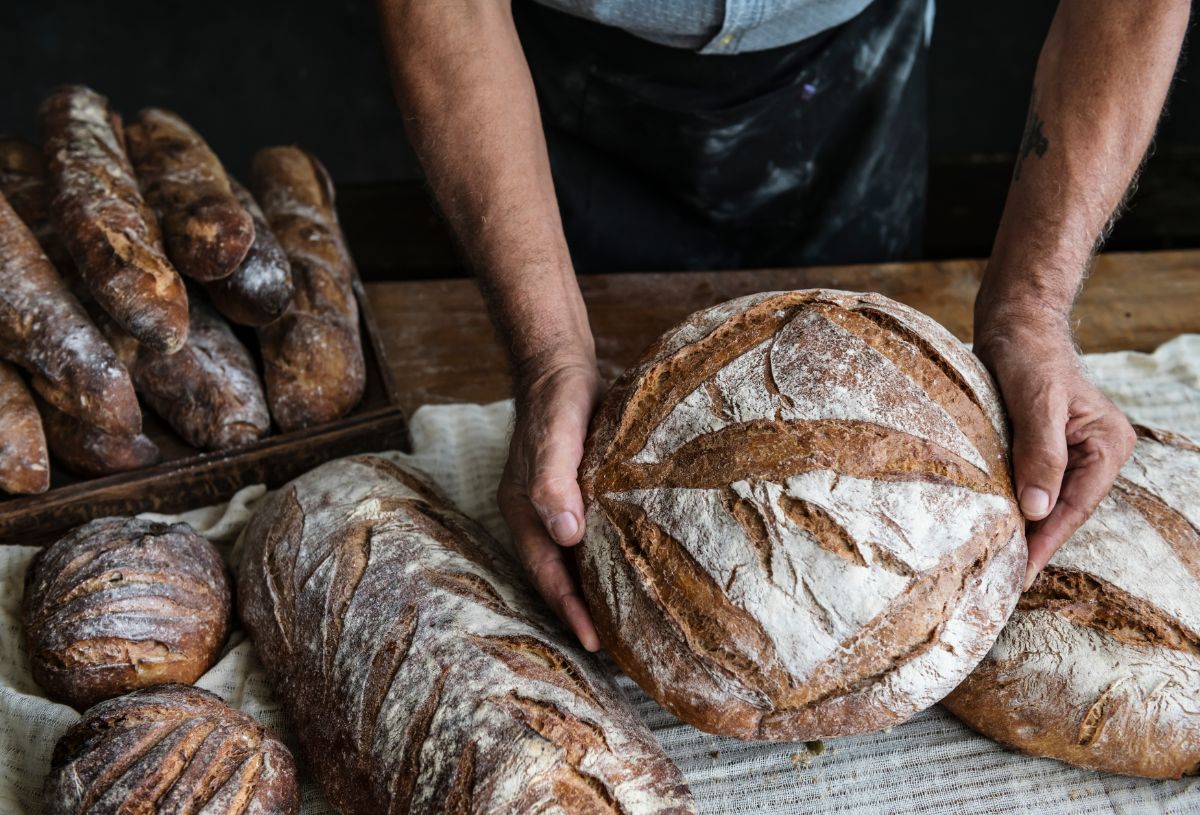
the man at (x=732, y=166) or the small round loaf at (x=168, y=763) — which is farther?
the man at (x=732, y=166)

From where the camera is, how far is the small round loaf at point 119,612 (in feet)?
5.19

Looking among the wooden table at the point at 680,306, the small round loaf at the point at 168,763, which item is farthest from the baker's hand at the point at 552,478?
the wooden table at the point at 680,306

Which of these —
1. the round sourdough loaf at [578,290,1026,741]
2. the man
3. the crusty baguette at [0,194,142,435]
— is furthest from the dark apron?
the crusty baguette at [0,194,142,435]

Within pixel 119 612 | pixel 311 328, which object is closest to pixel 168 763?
pixel 119 612

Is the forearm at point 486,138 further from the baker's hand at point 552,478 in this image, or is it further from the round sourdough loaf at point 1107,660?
the round sourdough loaf at point 1107,660

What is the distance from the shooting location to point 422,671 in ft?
4.74

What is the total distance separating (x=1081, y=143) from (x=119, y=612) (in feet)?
6.19

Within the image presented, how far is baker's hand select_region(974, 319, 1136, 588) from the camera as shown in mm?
1471

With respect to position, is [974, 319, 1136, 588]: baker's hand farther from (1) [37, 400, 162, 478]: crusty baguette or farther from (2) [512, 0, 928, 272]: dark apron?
(1) [37, 400, 162, 478]: crusty baguette

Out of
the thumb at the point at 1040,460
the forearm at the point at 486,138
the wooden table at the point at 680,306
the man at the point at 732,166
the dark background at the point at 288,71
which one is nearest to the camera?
the thumb at the point at 1040,460

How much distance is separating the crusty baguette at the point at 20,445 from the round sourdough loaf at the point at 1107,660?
1744 mm

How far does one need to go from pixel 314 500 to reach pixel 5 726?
61 cm

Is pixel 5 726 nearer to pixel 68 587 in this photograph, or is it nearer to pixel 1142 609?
pixel 68 587

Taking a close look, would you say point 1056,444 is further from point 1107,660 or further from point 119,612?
point 119,612
